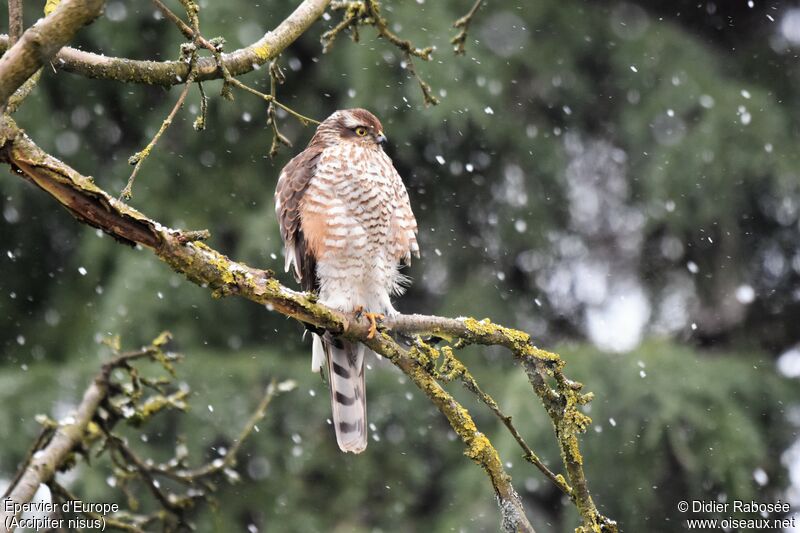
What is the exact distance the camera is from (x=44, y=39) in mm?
1573

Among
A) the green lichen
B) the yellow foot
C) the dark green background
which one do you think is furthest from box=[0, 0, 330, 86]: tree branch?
the dark green background

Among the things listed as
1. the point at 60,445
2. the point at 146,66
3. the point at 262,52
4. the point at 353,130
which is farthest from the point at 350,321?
the point at 353,130

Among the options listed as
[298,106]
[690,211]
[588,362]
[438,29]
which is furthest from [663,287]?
[298,106]

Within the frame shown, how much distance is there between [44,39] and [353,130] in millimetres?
2513

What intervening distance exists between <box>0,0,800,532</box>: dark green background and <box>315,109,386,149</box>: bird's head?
175cm

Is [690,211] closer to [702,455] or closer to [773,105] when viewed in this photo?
[773,105]

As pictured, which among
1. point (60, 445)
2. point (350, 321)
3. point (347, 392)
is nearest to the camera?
point (350, 321)

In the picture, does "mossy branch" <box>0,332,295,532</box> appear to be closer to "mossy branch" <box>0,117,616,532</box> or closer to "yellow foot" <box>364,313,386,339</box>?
"yellow foot" <box>364,313,386,339</box>

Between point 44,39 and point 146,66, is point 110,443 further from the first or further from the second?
point 44,39

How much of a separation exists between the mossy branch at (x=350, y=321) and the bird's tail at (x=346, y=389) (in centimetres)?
94

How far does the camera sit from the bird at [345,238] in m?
3.70

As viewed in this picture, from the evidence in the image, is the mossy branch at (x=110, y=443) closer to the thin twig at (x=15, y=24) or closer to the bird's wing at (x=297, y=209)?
the bird's wing at (x=297, y=209)

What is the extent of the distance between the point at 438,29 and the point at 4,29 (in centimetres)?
256

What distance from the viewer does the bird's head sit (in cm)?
401
